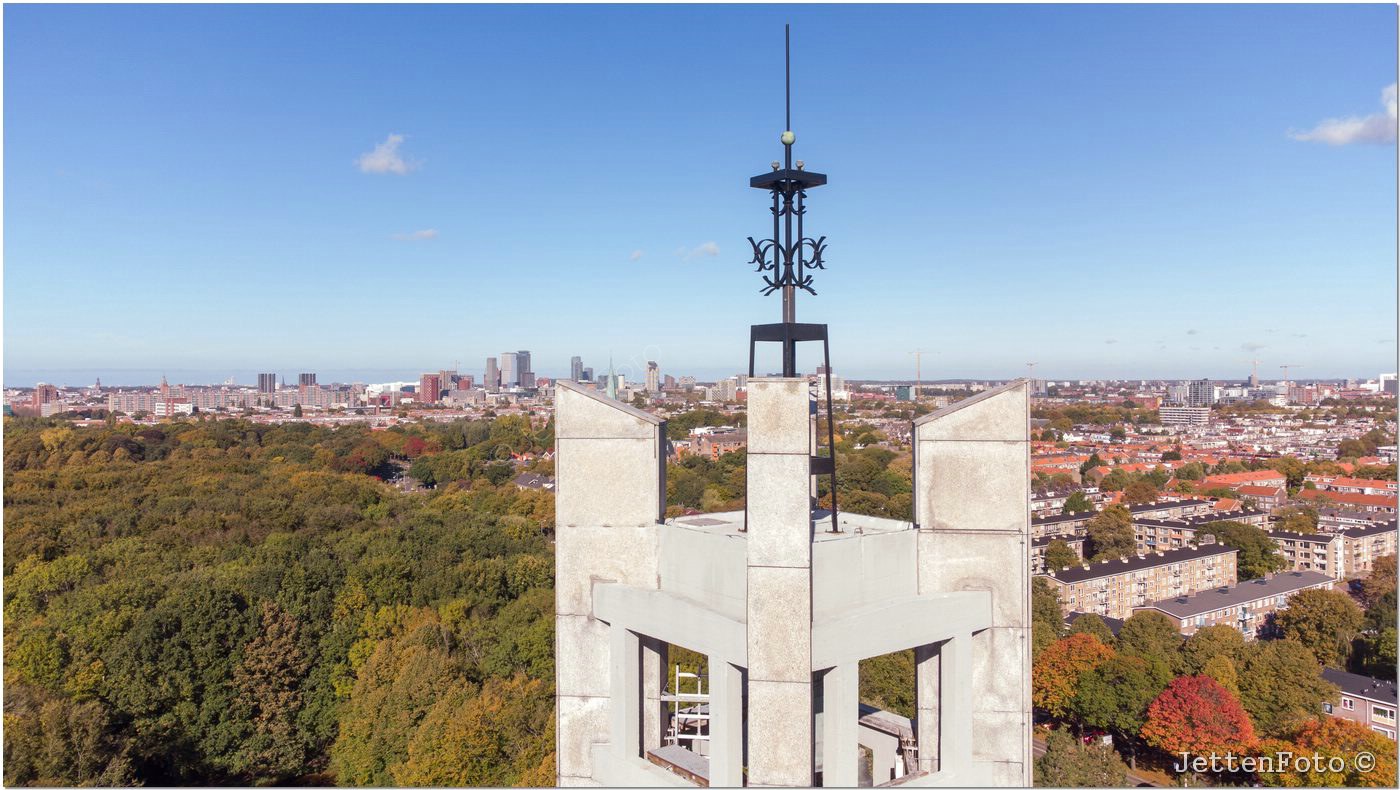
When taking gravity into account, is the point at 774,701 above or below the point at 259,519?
above

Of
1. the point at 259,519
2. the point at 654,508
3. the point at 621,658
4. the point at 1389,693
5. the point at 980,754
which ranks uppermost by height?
the point at 654,508

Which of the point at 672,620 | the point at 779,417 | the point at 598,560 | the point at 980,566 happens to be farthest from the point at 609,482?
the point at 980,566

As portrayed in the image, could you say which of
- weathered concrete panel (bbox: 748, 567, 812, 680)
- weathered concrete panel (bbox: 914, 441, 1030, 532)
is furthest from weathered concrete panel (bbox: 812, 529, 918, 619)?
weathered concrete panel (bbox: 914, 441, 1030, 532)

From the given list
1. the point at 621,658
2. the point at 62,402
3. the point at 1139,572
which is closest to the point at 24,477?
the point at 621,658

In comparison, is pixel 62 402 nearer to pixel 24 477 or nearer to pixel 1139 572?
pixel 24 477

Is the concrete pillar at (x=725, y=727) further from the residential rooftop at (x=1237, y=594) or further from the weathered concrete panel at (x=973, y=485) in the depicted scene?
the residential rooftop at (x=1237, y=594)

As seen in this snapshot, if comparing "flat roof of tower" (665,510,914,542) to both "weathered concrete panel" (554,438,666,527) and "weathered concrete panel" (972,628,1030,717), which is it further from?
"weathered concrete panel" (972,628,1030,717)
